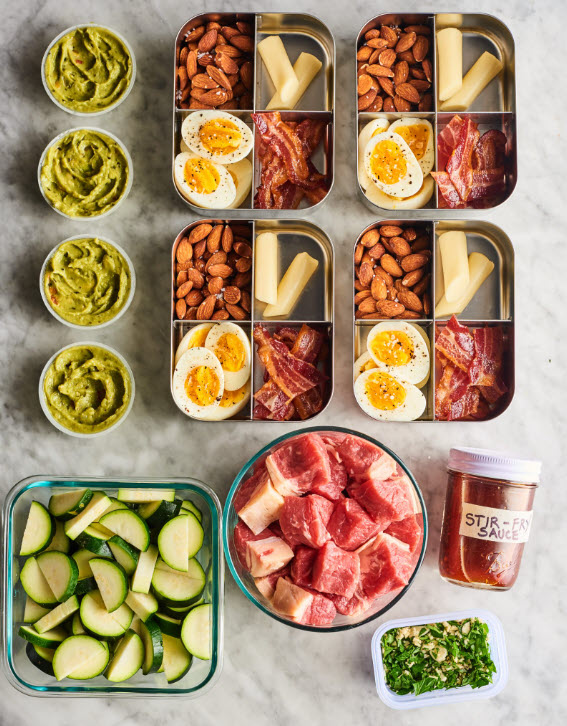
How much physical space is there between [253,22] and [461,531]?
1728 mm

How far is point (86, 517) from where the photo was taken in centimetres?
189

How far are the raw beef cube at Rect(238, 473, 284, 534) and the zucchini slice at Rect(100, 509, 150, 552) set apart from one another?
0.97 ft

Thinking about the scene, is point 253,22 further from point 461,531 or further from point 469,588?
point 469,588

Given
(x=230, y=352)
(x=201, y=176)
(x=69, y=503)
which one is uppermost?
(x=201, y=176)

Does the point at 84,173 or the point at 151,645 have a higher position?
the point at 84,173

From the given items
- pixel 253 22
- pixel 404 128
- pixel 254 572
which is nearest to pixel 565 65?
pixel 404 128

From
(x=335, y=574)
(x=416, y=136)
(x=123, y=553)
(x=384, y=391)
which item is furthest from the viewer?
(x=416, y=136)

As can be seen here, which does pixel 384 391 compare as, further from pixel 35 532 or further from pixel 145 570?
pixel 35 532

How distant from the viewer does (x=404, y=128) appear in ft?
6.87

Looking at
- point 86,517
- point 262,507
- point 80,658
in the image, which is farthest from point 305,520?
point 80,658

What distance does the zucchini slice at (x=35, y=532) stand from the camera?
193cm

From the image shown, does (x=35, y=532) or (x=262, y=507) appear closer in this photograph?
(x=262, y=507)

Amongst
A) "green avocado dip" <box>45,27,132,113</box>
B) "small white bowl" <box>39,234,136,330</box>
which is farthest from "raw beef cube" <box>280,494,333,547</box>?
"green avocado dip" <box>45,27,132,113</box>

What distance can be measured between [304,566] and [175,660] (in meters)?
0.49
